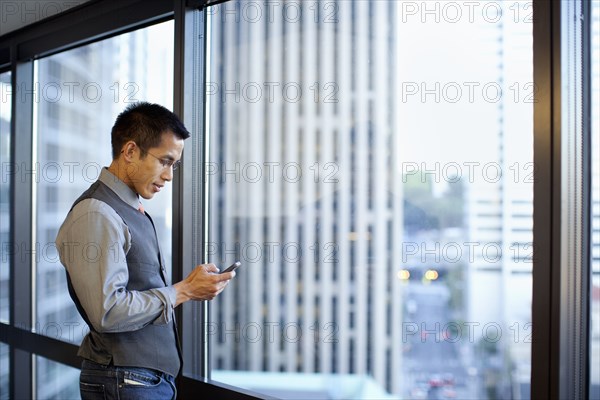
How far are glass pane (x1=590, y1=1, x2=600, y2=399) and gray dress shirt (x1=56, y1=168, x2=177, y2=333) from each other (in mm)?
943

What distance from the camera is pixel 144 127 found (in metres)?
1.49

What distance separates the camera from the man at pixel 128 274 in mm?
1349

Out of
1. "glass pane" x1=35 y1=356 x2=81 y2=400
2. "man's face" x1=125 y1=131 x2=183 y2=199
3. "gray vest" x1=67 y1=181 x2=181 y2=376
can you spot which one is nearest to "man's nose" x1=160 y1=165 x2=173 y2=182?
"man's face" x1=125 y1=131 x2=183 y2=199

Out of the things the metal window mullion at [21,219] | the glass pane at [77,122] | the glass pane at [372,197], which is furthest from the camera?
the metal window mullion at [21,219]

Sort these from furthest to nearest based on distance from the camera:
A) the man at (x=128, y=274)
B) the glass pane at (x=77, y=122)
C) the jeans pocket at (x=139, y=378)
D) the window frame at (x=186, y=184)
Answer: the glass pane at (x=77, y=122)
the jeans pocket at (x=139, y=378)
the man at (x=128, y=274)
the window frame at (x=186, y=184)

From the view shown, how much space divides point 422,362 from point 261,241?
2.80 feet

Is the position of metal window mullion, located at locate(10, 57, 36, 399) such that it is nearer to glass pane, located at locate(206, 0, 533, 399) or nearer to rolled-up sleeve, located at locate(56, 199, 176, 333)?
glass pane, located at locate(206, 0, 533, 399)

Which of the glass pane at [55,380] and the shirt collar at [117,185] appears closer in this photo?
the shirt collar at [117,185]

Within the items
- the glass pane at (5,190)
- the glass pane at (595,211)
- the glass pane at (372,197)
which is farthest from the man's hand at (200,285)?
the glass pane at (5,190)

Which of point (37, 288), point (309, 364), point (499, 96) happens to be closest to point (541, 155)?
point (499, 96)

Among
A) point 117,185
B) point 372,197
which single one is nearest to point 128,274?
point 117,185

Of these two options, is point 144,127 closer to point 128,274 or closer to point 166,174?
point 166,174

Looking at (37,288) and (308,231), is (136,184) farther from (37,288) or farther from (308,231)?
(37,288)

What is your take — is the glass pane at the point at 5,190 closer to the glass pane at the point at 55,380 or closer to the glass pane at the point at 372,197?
the glass pane at the point at 55,380
